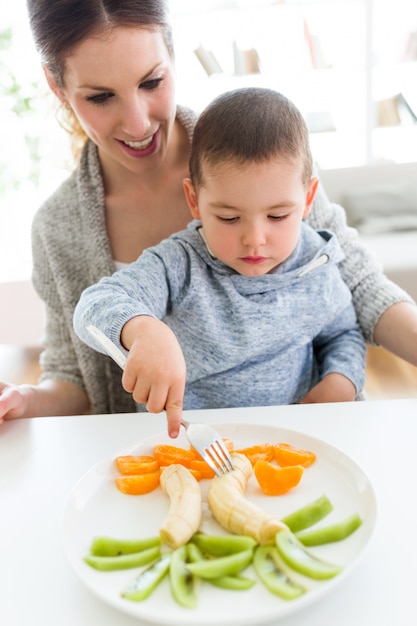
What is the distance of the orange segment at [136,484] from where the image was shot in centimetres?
76

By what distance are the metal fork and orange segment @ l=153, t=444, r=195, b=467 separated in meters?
0.04

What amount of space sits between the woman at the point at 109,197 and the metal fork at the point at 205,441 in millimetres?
269

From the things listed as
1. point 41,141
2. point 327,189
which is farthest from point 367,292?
point 41,141

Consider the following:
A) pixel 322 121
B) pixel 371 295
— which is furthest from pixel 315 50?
pixel 371 295

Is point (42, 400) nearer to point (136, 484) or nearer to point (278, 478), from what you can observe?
point (136, 484)

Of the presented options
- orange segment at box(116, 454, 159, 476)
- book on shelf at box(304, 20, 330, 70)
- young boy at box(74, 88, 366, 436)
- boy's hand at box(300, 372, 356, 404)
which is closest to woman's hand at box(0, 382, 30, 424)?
young boy at box(74, 88, 366, 436)

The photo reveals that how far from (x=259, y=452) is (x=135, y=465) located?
0.49ft

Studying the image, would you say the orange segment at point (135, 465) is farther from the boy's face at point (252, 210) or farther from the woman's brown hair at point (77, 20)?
the woman's brown hair at point (77, 20)

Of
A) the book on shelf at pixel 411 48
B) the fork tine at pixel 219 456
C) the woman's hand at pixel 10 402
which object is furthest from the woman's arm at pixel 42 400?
the book on shelf at pixel 411 48

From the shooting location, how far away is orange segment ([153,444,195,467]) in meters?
0.81

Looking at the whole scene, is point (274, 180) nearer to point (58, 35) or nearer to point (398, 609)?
point (58, 35)

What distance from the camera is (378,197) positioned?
3.05 meters

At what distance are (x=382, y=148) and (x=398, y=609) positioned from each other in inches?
154

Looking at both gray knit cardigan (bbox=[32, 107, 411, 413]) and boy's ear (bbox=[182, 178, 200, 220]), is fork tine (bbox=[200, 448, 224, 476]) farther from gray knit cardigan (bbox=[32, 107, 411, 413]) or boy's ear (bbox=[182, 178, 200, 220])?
gray knit cardigan (bbox=[32, 107, 411, 413])
